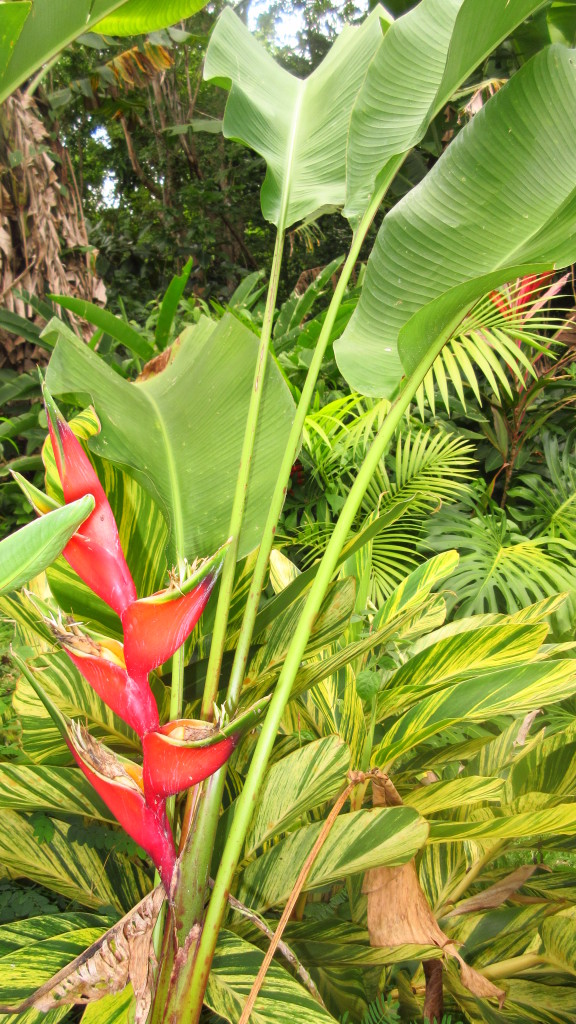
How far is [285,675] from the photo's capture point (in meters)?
0.59

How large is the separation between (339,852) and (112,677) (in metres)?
0.27

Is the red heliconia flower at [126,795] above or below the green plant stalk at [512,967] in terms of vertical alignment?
above

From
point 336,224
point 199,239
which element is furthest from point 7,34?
point 336,224

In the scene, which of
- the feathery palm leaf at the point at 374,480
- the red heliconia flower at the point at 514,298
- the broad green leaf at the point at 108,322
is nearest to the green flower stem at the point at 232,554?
the red heliconia flower at the point at 514,298

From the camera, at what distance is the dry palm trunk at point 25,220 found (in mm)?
2422

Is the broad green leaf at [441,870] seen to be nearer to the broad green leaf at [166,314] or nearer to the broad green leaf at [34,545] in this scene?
the broad green leaf at [34,545]

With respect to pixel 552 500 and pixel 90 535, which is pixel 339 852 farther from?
pixel 552 500

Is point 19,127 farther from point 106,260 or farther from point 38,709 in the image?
point 106,260

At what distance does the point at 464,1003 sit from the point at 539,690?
1.07 ft

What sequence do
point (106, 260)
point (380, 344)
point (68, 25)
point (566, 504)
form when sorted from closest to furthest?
1. point (380, 344)
2. point (68, 25)
3. point (566, 504)
4. point (106, 260)

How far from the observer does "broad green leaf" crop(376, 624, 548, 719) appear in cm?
69

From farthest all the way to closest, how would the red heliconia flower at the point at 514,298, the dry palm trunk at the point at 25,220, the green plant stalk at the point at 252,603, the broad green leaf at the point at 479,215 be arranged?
the dry palm trunk at the point at 25,220
the red heliconia flower at the point at 514,298
the broad green leaf at the point at 479,215
the green plant stalk at the point at 252,603

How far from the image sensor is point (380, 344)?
2.53 feet

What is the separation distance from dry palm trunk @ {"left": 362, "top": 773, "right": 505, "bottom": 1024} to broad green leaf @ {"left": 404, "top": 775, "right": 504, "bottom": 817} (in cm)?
3
